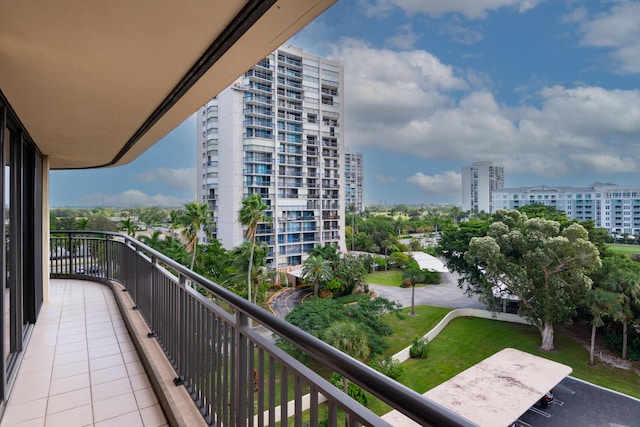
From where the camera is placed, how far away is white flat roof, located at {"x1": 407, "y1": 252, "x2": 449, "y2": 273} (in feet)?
93.4

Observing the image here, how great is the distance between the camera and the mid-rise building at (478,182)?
4379 cm

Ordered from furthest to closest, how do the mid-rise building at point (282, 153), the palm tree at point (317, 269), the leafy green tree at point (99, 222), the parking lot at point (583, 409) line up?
→ the mid-rise building at point (282, 153)
the palm tree at point (317, 269)
the leafy green tree at point (99, 222)
the parking lot at point (583, 409)

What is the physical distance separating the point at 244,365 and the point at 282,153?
2962cm

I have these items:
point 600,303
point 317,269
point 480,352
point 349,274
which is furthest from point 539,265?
point 317,269

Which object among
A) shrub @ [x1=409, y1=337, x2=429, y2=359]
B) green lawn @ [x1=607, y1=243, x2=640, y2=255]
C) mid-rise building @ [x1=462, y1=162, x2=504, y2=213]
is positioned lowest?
shrub @ [x1=409, y1=337, x2=429, y2=359]

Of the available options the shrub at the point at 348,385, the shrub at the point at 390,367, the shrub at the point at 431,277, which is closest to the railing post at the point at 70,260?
the shrub at the point at 348,385

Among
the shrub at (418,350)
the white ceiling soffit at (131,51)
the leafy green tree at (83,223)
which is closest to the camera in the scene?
the white ceiling soffit at (131,51)

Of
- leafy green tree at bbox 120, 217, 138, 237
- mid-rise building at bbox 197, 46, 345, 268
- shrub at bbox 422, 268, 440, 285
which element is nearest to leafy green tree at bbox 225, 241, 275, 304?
leafy green tree at bbox 120, 217, 138, 237

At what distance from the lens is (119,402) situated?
2049 mm

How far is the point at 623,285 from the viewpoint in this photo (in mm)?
14688

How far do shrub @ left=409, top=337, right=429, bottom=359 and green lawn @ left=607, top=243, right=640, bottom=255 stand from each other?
12172 mm

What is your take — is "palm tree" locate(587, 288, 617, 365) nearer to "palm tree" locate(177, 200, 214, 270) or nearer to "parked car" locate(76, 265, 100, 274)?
"parked car" locate(76, 265, 100, 274)

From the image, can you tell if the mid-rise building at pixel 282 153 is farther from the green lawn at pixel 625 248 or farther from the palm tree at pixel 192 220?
the green lawn at pixel 625 248

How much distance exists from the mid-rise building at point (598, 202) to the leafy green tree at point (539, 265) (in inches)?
321
